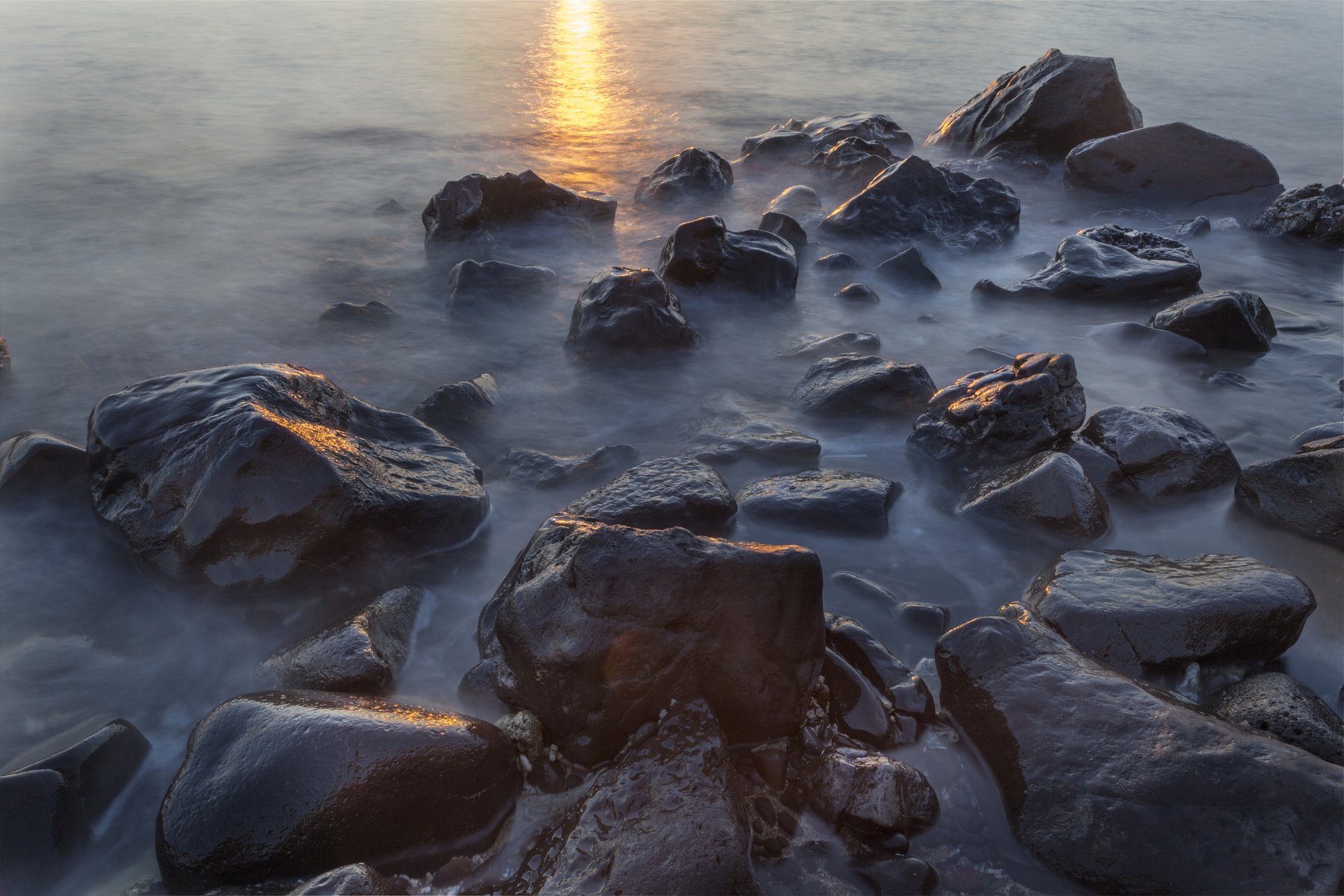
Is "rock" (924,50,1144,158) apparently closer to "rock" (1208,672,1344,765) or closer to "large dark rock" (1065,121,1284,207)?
"large dark rock" (1065,121,1284,207)

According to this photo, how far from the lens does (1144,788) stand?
80.4 inches

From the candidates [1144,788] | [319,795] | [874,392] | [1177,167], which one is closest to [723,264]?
[874,392]

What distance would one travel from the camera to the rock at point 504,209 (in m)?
6.13

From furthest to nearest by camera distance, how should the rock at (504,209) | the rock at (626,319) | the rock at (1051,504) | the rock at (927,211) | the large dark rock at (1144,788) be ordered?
A: the rock at (927,211) → the rock at (504,209) → the rock at (626,319) → the rock at (1051,504) → the large dark rock at (1144,788)

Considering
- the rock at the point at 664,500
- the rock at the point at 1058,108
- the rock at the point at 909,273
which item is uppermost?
the rock at the point at 1058,108

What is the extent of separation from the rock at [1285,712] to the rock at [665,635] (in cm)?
110

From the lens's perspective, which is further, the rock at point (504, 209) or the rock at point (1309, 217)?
the rock at point (1309, 217)

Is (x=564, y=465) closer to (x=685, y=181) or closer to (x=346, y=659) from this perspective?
(x=346, y=659)

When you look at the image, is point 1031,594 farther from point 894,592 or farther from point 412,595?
point 412,595

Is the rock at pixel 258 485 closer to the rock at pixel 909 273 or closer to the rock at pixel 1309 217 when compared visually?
the rock at pixel 909 273

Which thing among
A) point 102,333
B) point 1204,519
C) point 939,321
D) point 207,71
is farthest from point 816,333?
point 207,71

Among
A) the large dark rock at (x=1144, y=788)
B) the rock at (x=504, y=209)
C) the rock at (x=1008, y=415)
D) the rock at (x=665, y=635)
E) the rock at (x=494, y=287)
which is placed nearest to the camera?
the large dark rock at (x=1144, y=788)

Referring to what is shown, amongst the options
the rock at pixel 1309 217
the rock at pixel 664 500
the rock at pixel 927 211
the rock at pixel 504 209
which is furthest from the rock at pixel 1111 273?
the rock at pixel 664 500

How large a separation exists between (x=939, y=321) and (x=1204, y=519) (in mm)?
2062
